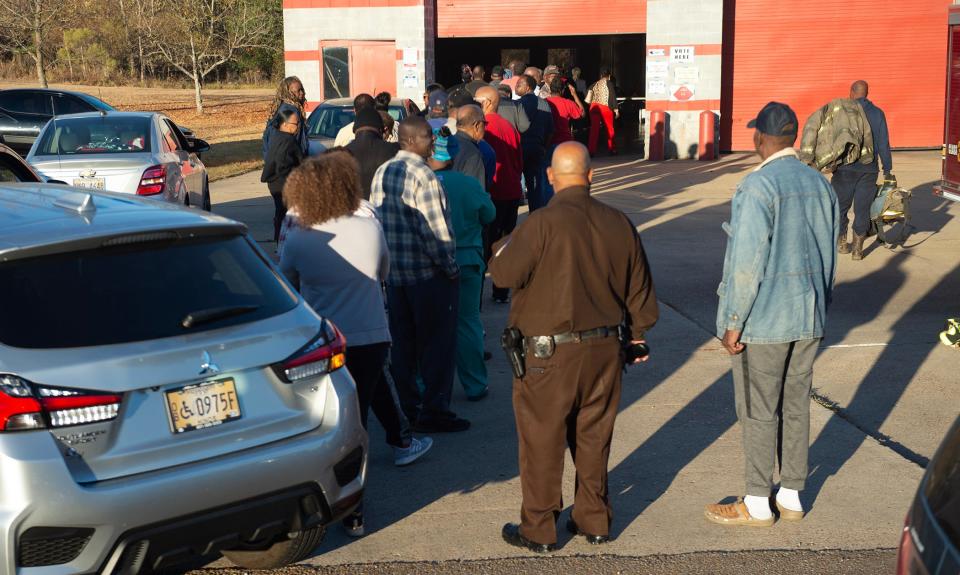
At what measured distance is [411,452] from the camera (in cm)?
630

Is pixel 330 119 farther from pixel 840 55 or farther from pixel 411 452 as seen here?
pixel 840 55

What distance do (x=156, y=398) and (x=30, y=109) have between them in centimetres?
2052

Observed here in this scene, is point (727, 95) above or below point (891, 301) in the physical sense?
above

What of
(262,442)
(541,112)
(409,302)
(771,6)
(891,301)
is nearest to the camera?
(262,442)

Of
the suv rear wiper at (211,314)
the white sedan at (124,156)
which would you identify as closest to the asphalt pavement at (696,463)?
the suv rear wiper at (211,314)

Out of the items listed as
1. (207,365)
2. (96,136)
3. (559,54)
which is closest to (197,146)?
(96,136)

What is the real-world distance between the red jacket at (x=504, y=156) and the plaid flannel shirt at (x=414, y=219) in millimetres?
3568

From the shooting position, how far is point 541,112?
12109mm

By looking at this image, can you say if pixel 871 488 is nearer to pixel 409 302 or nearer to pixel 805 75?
pixel 409 302

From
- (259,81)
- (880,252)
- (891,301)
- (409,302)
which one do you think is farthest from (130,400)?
(259,81)

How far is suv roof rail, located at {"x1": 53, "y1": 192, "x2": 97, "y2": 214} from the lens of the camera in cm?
460

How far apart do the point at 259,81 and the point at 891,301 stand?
49.2 metres

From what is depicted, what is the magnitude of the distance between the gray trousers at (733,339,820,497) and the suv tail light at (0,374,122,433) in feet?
9.53

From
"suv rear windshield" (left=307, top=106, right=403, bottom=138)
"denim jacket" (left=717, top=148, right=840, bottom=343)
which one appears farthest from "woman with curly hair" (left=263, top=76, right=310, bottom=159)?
"denim jacket" (left=717, top=148, right=840, bottom=343)
